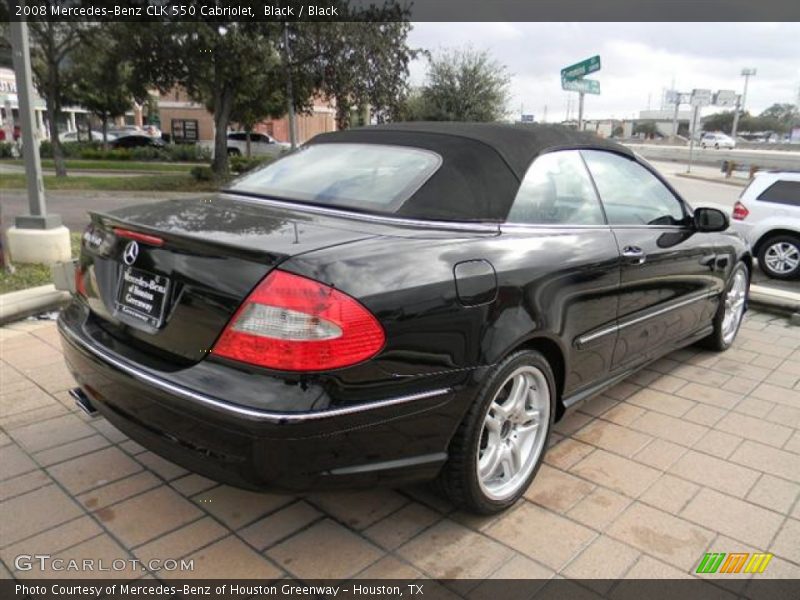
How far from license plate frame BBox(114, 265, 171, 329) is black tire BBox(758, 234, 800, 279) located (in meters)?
9.02

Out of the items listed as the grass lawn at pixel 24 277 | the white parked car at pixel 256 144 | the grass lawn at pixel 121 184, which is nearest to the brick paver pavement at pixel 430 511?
the grass lawn at pixel 24 277

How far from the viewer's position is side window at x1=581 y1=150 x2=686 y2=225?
3443mm

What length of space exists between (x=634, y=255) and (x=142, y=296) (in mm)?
2400

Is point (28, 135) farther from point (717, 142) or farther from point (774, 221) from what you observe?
point (717, 142)

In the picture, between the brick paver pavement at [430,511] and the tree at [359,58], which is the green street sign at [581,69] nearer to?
the brick paver pavement at [430,511]

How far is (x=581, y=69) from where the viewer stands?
973 centimetres

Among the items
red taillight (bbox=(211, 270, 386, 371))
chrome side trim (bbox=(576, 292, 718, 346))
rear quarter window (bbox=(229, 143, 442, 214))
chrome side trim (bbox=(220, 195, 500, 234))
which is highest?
rear quarter window (bbox=(229, 143, 442, 214))

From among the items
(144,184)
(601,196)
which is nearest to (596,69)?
(601,196)

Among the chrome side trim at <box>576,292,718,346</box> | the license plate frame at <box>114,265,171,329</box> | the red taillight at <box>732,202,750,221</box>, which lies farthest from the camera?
the red taillight at <box>732,202,750,221</box>

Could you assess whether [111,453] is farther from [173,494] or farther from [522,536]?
[522,536]

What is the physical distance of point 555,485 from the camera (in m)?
2.97

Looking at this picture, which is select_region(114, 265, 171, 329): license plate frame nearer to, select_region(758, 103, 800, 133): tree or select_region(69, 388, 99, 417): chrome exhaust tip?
select_region(69, 388, 99, 417): chrome exhaust tip

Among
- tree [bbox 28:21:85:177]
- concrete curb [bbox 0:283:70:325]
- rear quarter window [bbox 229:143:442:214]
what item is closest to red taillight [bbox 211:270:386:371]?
rear quarter window [bbox 229:143:442:214]

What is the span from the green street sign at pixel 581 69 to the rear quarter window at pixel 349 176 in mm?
7308
